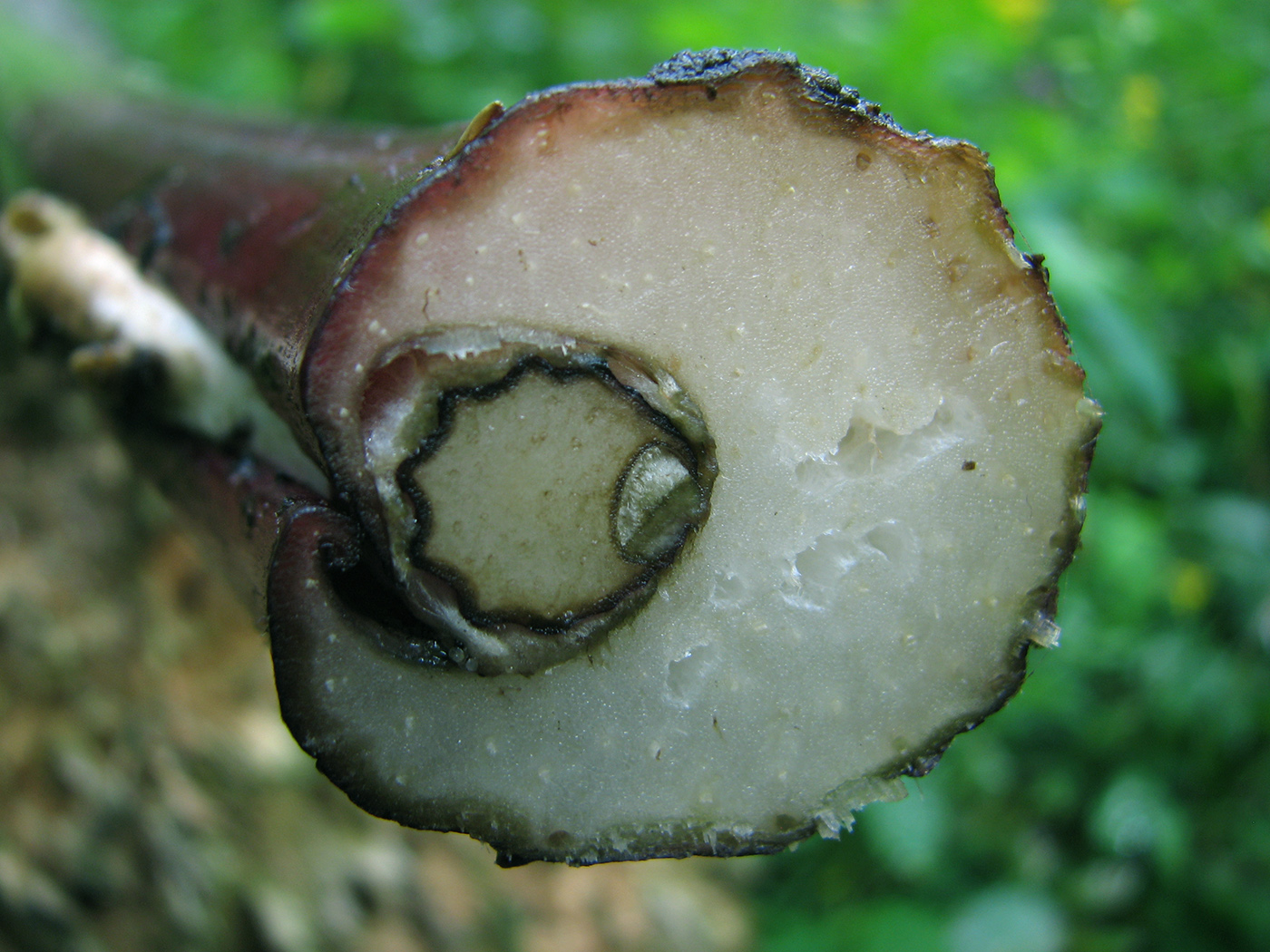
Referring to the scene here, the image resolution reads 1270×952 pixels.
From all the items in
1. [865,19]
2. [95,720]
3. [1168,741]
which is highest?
[865,19]

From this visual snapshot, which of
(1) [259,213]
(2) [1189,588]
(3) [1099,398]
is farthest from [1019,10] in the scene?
(1) [259,213]


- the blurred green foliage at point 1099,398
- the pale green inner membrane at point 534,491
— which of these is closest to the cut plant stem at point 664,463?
the pale green inner membrane at point 534,491

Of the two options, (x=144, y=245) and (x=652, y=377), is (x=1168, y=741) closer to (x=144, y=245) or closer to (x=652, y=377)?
(x=652, y=377)

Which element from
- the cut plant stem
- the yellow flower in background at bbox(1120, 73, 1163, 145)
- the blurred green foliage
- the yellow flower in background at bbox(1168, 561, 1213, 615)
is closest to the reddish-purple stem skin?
the cut plant stem

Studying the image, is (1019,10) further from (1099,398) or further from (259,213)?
(259,213)

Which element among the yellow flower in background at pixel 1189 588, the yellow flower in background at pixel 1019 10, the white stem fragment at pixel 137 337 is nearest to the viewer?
the white stem fragment at pixel 137 337

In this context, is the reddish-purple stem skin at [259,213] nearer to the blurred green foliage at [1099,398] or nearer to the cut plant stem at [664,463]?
the cut plant stem at [664,463]

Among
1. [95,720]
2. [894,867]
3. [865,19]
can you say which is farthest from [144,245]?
[865,19]
